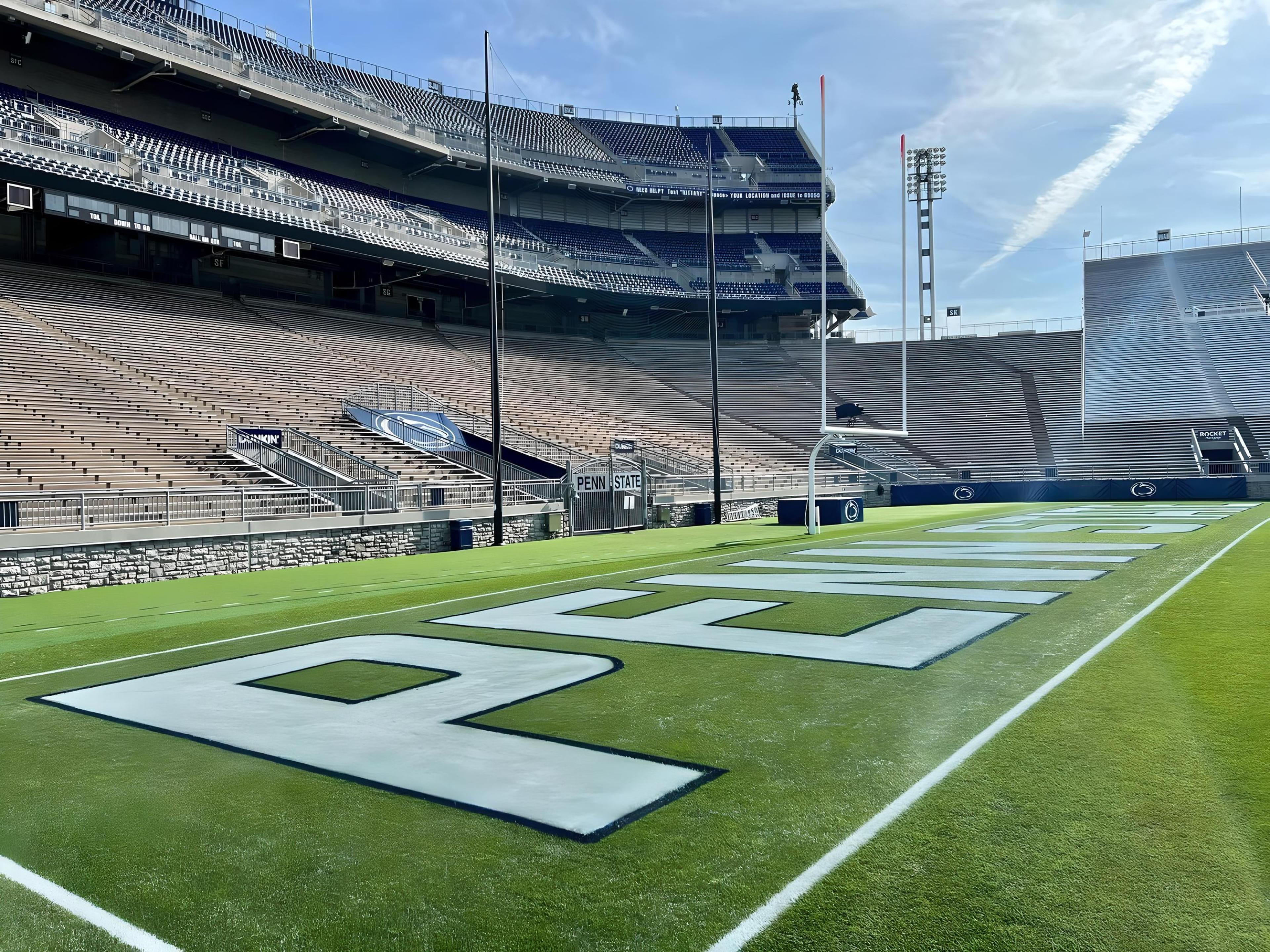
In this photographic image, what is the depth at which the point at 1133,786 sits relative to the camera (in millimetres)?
3881

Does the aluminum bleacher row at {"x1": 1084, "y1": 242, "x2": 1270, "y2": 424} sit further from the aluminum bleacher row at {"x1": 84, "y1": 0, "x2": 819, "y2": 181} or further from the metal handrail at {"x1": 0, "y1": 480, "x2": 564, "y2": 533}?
the metal handrail at {"x1": 0, "y1": 480, "x2": 564, "y2": 533}

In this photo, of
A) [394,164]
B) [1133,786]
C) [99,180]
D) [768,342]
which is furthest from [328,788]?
[768,342]

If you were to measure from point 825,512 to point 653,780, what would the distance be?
2125 cm

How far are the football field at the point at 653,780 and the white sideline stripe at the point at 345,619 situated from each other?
0.28 feet

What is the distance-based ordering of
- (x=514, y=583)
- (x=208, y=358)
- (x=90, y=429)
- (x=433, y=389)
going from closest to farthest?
(x=514, y=583) < (x=90, y=429) < (x=208, y=358) < (x=433, y=389)

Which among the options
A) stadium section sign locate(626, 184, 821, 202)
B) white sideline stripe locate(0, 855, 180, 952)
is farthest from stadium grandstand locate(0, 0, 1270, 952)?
stadium section sign locate(626, 184, 821, 202)

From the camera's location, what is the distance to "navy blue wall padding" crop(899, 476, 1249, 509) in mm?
32344

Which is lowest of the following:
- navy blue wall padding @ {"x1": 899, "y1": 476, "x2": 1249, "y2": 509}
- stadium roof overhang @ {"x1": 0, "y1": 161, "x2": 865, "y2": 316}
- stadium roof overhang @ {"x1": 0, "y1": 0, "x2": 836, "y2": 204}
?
navy blue wall padding @ {"x1": 899, "y1": 476, "x2": 1249, "y2": 509}

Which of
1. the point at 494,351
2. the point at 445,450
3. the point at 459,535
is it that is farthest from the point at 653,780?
the point at 445,450

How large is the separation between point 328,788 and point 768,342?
50.6 metres

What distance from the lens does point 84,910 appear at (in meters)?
3.06

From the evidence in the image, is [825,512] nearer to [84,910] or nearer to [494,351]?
[494,351]

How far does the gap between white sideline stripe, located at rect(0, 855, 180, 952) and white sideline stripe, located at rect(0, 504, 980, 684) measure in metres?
4.08

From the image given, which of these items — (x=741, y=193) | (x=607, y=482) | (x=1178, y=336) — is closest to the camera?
(x=607, y=482)
